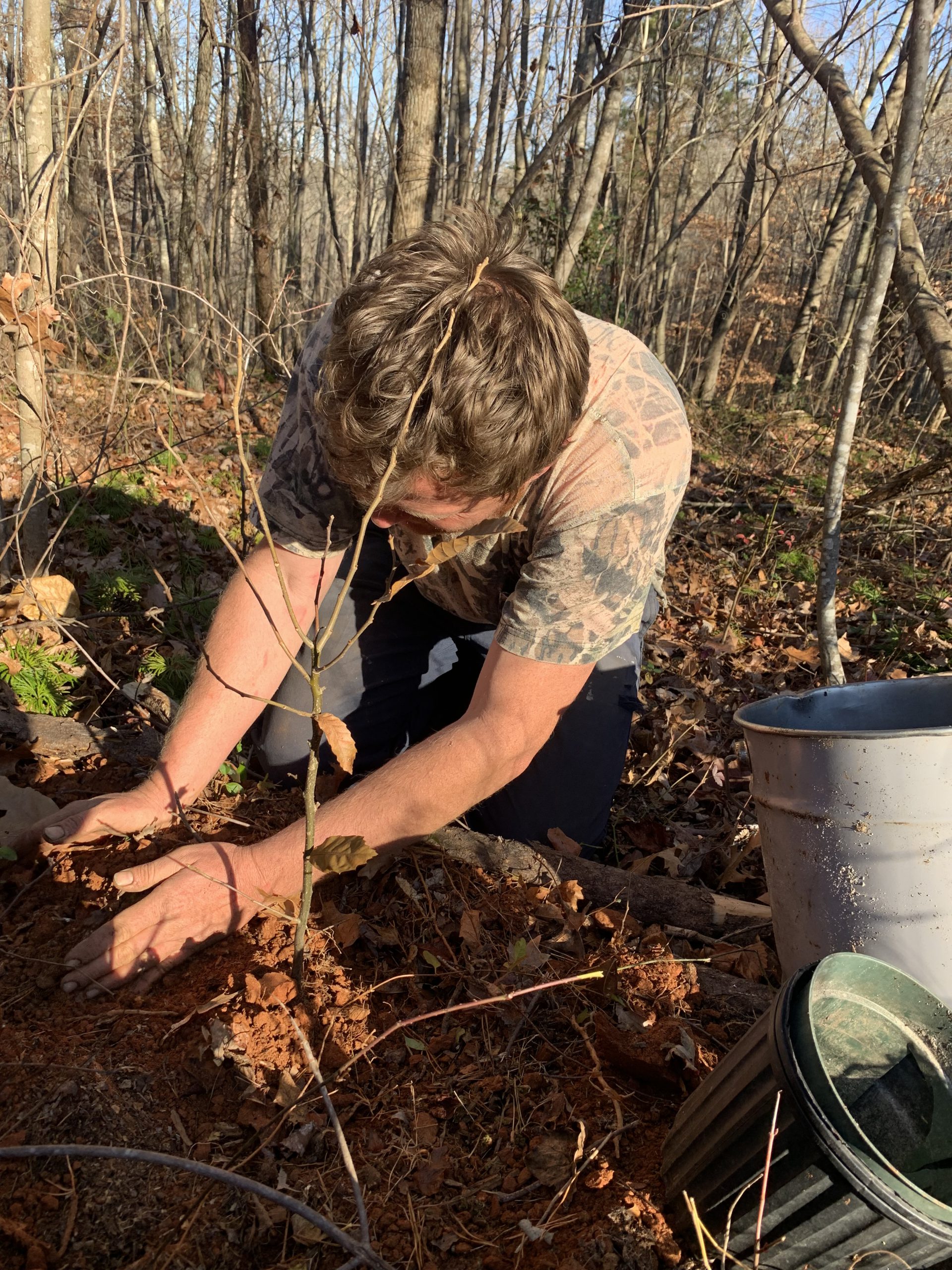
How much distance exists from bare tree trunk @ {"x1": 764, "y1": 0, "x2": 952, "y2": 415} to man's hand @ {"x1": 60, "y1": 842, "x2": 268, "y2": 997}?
11.5 ft

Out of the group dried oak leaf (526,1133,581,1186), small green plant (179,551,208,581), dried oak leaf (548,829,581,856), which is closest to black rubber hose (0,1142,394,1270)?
dried oak leaf (526,1133,581,1186)

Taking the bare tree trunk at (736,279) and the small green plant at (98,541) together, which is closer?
the small green plant at (98,541)

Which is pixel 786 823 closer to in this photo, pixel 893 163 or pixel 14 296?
pixel 14 296

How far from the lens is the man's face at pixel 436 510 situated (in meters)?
1.73

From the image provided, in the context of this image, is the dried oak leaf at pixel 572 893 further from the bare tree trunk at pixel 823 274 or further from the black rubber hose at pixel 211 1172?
the bare tree trunk at pixel 823 274

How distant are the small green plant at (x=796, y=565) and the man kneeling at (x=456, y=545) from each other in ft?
10.0

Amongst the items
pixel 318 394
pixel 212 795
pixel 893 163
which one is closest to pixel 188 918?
pixel 212 795

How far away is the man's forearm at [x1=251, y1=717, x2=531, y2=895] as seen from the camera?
5.97ft

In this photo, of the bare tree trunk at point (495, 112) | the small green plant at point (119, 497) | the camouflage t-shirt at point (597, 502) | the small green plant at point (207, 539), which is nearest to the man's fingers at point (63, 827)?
the camouflage t-shirt at point (597, 502)

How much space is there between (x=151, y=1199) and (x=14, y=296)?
2122 mm

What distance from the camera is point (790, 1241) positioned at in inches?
46.9

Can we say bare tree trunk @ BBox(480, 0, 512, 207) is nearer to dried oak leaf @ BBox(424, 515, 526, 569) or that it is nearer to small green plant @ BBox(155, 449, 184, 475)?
small green plant @ BBox(155, 449, 184, 475)

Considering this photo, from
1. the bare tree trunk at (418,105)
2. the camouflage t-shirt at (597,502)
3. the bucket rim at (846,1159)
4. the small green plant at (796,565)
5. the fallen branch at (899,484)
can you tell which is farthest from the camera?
the bare tree trunk at (418,105)

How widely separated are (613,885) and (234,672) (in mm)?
1187
